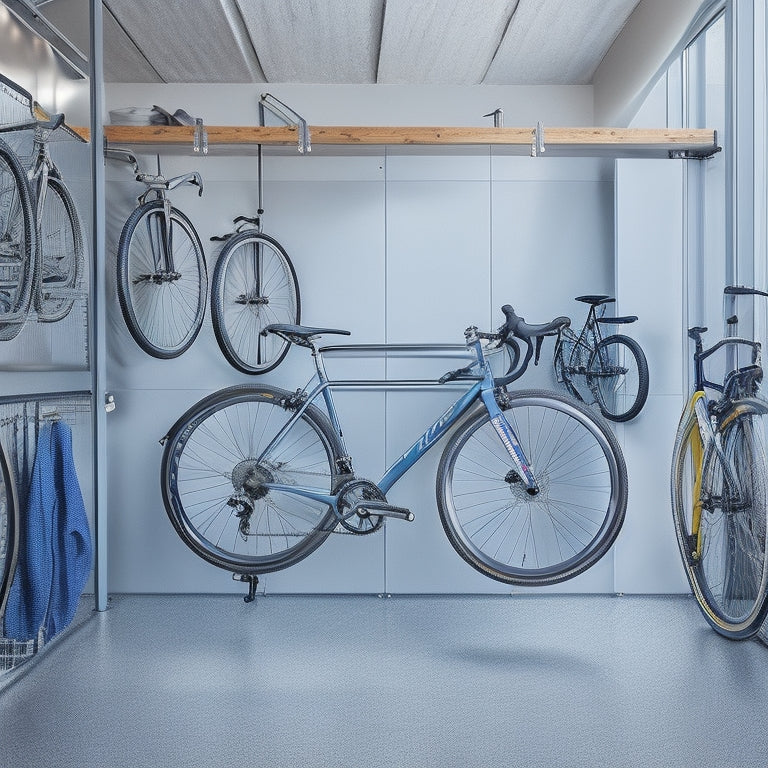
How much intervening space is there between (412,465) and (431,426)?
0.17 meters

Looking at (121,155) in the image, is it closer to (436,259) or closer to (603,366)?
(436,259)

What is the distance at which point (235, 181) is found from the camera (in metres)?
3.14

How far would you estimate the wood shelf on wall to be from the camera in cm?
298

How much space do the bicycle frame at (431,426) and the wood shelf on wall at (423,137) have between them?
2.56 feet

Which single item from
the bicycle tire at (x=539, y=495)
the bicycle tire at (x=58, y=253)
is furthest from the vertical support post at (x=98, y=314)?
the bicycle tire at (x=539, y=495)

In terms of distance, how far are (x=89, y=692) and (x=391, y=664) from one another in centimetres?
90

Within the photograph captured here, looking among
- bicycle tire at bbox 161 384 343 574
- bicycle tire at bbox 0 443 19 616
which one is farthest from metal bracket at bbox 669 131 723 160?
bicycle tire at bbox 0 443 19 616

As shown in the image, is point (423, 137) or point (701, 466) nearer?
point (701, 466)

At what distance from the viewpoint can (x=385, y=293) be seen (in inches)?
125

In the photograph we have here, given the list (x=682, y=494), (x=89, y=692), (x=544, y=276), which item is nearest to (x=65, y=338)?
(x=89, y=692)

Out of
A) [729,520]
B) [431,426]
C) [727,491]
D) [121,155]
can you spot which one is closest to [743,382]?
[727,491]

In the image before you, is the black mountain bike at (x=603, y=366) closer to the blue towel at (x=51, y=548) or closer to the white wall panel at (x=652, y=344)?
the white wall panel at (x=652, y=344)

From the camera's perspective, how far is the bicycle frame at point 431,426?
9.29 ft

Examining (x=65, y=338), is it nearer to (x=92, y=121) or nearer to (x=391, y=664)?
(x=92, y=121)
